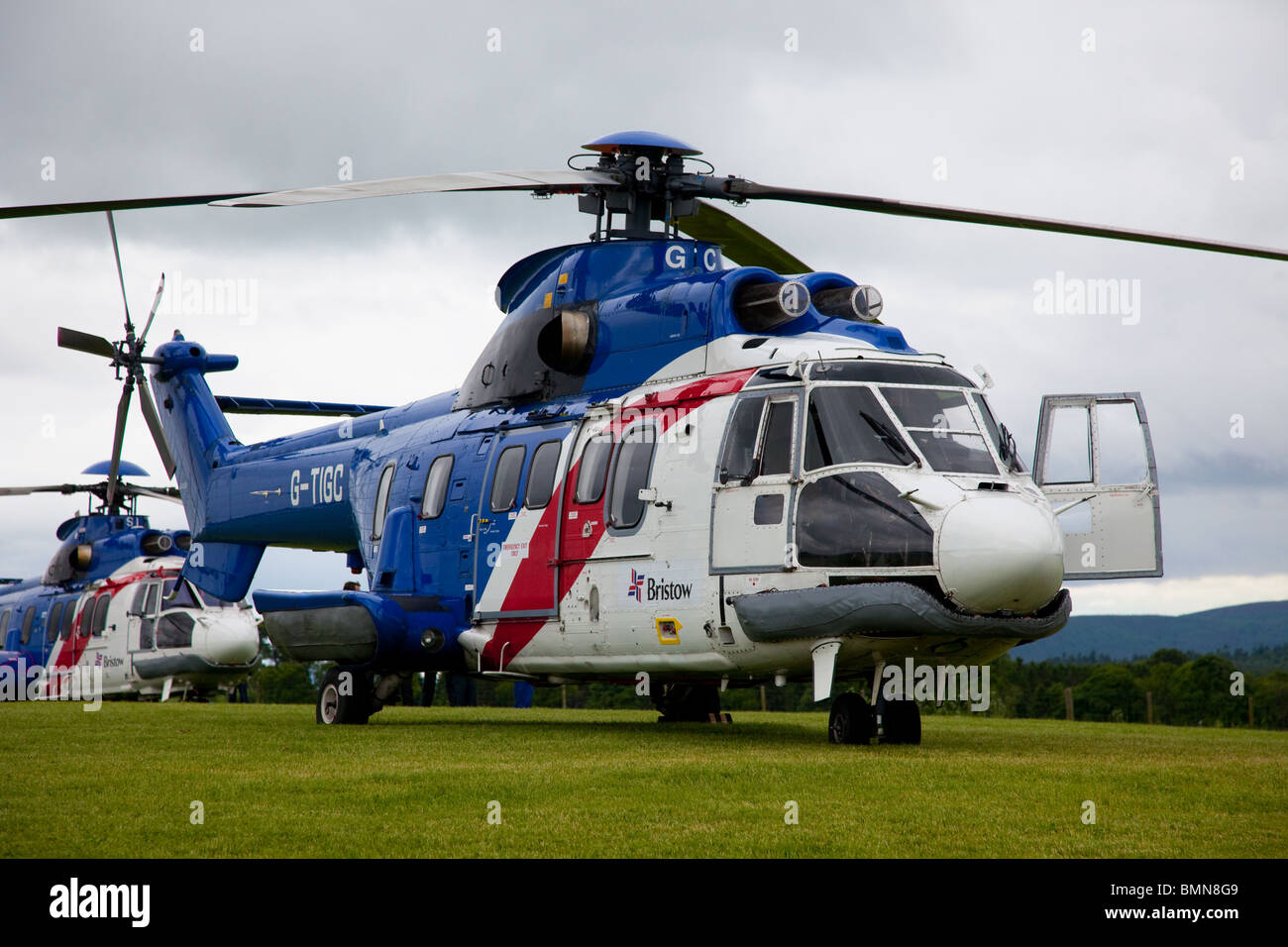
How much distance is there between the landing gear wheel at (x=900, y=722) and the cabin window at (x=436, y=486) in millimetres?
6531

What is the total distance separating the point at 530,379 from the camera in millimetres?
16188

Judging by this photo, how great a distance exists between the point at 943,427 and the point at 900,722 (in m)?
2.72

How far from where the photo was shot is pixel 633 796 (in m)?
9.02

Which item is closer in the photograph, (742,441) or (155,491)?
(742,441)

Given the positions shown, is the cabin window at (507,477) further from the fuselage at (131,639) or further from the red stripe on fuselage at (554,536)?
the fuselage at (131,639)

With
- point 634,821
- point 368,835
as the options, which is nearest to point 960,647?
point 634,821

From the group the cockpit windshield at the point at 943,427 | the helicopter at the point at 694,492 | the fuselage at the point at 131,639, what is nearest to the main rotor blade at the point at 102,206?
the helicopter at the point at 694,492

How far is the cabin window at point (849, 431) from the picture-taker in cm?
1202

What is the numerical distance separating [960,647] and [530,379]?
21.0 ft

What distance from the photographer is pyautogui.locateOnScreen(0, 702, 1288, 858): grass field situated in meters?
7.38

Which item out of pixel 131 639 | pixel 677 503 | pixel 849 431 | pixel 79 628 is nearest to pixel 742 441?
pixel 677 503

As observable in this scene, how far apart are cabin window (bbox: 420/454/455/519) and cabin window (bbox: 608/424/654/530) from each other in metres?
3.39

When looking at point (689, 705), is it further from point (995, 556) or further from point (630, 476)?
point (995, 556)

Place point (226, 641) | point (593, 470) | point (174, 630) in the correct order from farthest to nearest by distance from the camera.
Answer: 1. point (174, 630)
2. point (226, 641)
3. point (593, 470)
